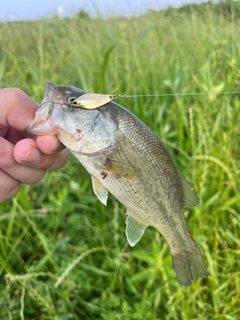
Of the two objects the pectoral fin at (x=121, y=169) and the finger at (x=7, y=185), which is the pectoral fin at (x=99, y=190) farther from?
the finger at (x=7, y=185)

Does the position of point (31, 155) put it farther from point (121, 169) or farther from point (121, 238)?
point (121, 238)

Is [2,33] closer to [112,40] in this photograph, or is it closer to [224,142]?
[112,40]

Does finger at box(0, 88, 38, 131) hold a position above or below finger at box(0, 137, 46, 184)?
above

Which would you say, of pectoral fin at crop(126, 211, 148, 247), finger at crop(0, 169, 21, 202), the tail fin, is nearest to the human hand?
finger at crop(0, 169, 21, 202)

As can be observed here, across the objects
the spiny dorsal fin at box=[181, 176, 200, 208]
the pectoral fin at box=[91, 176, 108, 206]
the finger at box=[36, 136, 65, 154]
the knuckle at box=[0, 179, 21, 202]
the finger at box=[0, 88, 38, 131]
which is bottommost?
the spiny dorsal fin at box=[181, 176, 200, 208]

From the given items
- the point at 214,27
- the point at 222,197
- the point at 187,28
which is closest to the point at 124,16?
the point at 187,28

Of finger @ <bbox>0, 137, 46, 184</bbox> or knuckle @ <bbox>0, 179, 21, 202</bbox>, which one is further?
knuckle @ <bbox>0, 179, 21, 202</bbox>

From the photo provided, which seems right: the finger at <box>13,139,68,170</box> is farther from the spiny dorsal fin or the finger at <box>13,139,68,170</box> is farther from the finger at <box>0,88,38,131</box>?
the spiny dorsal fin

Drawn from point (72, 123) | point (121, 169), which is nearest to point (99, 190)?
point (121, 169)
